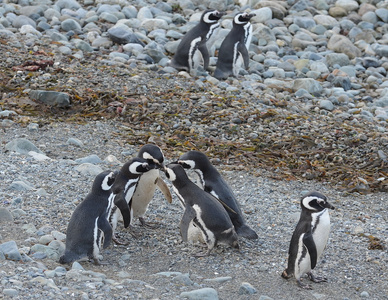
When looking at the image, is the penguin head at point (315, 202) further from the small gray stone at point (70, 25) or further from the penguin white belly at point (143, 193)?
the small gray stone at point (70, 25)

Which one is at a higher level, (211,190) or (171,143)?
(211,190)

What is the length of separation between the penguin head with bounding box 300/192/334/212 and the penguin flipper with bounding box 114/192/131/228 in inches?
56.5

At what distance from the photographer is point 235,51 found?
1066cm

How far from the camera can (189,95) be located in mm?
8945

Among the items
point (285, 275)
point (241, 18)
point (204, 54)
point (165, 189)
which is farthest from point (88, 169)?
point (241, 18)

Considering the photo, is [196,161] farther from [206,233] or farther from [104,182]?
[104,182]

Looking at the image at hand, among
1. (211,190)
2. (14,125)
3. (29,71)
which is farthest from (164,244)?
(29,71)

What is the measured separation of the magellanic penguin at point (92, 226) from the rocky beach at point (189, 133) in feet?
0.40

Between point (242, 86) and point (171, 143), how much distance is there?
263 cm

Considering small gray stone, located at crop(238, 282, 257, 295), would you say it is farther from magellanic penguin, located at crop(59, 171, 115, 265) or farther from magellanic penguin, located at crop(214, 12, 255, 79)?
magellanic penguin, located at crop(214, 12, 255, 79)

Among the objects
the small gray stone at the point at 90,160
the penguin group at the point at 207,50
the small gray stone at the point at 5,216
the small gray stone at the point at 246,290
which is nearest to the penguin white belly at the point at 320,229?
the small gray stone at the point at 246,290

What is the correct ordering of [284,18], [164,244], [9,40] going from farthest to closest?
[284,18] < [9,40] < [164,244]

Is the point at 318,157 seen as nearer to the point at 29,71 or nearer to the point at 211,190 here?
the point at 211,190

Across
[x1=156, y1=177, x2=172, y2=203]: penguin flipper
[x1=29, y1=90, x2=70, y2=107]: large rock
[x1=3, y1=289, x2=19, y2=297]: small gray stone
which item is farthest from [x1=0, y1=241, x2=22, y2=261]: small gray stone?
[x1=29, y1=90, x2=70, y2=107]: large rock
